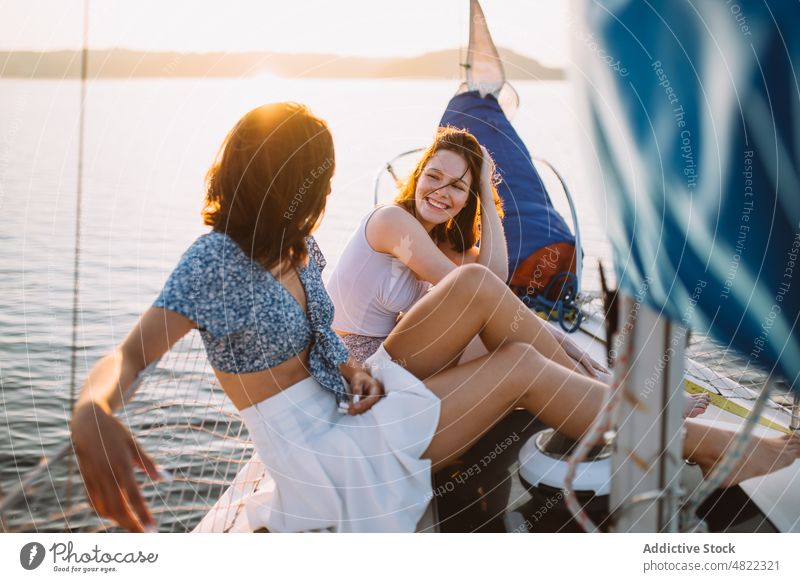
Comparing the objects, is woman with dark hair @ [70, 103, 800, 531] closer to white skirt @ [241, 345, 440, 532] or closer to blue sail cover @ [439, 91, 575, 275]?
white skirt @ [241, 345, 440, 532]

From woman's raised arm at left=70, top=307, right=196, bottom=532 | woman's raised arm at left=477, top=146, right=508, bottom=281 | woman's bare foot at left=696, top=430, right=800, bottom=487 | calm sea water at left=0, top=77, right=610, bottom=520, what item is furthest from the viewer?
calm sea water at left=0, top=77, right=610, bottom=520

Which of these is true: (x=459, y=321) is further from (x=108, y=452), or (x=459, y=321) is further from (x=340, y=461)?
(x=108, y=452)

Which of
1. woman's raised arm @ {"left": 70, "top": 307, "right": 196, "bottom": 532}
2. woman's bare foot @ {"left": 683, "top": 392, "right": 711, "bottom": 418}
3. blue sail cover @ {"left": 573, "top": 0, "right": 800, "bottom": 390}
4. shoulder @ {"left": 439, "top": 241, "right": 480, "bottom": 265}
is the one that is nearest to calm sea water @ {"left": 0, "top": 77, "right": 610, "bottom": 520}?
blue sail cover @ {"left": 573, "top": 0, "right": 800, "bottom": 390}

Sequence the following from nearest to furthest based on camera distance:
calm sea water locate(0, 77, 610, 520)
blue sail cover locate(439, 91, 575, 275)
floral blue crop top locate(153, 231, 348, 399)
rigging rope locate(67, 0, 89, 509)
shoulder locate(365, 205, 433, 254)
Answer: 1. rigging rope locate(67, 0, 89, 509)
2. floral blue crop top locate(153, 231, 348, 399)
3. shoulder locate(365, 205, 433, 254)
4. calm sea water locate(0, 77, 610, 520)
5. blue sail cover locate(439, 91, 575, 275)

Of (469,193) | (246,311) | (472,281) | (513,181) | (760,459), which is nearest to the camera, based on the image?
(246,311)

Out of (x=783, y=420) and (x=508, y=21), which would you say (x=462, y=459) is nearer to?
(x=783, y=420)

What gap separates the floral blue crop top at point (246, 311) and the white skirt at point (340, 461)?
6 cm

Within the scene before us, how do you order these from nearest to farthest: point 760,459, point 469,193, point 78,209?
point 78,209 < point 760,459 < point 469,193

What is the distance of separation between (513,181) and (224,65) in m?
1.10

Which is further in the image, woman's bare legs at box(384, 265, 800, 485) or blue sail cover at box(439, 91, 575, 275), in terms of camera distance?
blue sail cover at box(439, 91, 575, 275)

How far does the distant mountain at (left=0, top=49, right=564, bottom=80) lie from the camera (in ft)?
4.42

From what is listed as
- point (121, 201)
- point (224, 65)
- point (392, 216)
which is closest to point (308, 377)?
point (392, 216)

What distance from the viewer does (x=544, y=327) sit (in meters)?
1.50

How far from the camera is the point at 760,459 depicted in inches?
50.0
